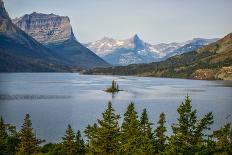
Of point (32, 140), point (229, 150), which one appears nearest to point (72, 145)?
point (32, 140)

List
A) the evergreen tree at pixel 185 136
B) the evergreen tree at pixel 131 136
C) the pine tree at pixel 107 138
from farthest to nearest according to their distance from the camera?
1. the evergreen tree at pixel 131 136
2. the pine tree at pixel 107 138
3. the evergreen tree at pixel 185 136

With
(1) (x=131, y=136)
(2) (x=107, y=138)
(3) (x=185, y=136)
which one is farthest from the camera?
(1) (x=131, y=136)

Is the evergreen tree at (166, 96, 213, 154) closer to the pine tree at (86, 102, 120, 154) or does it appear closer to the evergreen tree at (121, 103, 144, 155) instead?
the evergreen tree at (121, 103, 144, 155)

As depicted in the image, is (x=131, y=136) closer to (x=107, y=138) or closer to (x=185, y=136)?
(x=107, y=138)

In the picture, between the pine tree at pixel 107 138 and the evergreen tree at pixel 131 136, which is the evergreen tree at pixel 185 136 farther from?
the pine tree at pixel 107 138

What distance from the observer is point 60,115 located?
174m

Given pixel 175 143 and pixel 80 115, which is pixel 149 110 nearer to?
pixel 80 115

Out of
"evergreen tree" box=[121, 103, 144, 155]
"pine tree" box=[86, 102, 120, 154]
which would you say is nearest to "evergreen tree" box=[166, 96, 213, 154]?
"evergreen tree" box=[121, 103, 144, 155]

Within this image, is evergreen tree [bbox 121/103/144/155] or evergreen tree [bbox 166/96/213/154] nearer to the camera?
evergreen tree [bbox 166/96/213/154]

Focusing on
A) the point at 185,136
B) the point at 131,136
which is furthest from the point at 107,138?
the point at 131,136

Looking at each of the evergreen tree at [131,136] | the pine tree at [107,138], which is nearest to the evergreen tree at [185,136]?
the evergreen tree at [131,136]

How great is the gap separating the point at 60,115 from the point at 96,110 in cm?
2375

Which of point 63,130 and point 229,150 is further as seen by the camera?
point 63,130

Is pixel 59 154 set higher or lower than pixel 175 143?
lower
